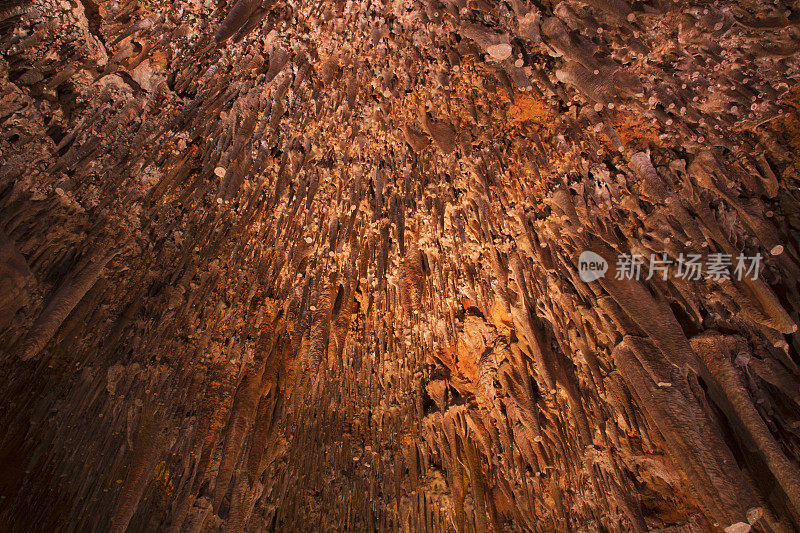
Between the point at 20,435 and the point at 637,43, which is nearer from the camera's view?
the point at 637,43

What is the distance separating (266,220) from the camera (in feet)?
11.1

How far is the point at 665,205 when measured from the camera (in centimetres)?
268

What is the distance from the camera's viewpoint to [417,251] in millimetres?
3594

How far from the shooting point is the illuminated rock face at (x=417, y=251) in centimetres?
248

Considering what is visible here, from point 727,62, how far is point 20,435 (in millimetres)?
5640

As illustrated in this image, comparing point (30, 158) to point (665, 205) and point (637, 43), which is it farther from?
point (665, 205)

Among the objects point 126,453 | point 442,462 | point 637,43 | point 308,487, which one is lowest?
point 308,487

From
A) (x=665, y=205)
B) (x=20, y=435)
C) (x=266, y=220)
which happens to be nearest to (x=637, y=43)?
(x=665, y=205)

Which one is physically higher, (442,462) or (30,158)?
(30,158)

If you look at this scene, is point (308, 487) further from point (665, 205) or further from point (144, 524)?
point (665, 205)

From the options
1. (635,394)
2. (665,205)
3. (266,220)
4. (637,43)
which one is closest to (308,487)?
(266,220)

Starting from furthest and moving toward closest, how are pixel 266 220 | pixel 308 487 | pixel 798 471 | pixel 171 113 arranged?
pixel 308 487 < pixel 266 220 < pixel 171 113 < pixel 798 471

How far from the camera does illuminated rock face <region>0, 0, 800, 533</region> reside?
248 centimetres

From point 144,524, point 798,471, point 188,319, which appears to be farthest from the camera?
point 144,524
